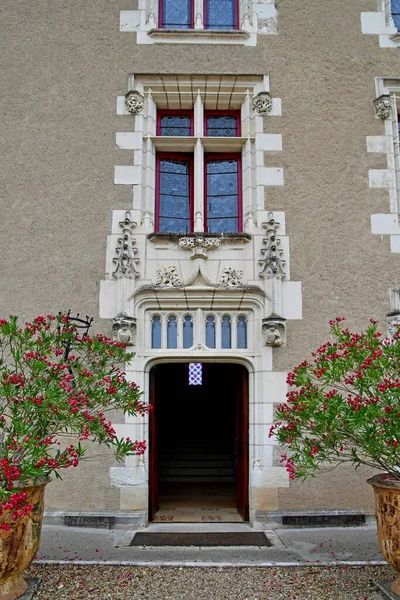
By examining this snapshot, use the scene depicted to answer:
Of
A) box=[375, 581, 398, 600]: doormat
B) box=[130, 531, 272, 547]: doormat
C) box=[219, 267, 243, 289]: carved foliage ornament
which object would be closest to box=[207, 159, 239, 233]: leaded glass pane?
box=[219, 267, 243, 289]: carved foliage ornament

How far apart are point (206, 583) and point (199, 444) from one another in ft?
18.9

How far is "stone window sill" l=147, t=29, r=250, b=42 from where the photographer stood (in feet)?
20.0

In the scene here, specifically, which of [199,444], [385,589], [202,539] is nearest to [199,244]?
[202,539]

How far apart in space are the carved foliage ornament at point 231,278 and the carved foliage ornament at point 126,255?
0.90 m

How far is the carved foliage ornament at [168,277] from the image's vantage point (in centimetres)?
554

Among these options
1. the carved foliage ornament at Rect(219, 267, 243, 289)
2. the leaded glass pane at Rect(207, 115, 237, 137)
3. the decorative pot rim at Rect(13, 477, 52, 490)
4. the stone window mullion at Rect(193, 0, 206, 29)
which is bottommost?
the decorative pot rim at Rect(13, 477, 52, 490)

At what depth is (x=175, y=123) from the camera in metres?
6.30

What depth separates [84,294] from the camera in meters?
5.55

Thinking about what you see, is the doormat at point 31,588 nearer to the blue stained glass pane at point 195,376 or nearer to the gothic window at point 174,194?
the gothic window at point 174,194

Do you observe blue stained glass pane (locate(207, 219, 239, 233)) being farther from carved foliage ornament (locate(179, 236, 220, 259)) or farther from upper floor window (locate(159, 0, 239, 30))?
upper floor window (locate(159, 0, 239, 30))

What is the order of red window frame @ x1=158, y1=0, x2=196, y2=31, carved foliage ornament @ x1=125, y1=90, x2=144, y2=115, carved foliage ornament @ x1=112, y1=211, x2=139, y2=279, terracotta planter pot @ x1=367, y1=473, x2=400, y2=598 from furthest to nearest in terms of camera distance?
red window frame @ x1=158, y1=0, x2=196, y2=31 < carved foliage ornament @ x1=125, y1=90, x2=144, y2=115 < carved foliage ornament @ x1=112, y1=211, x2=139, y2=279 < terracotta planter pot @ x1=367, y1=473, x2=400, y2=598

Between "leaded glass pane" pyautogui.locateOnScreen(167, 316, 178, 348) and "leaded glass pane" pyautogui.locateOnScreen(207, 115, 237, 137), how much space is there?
2.29 meters

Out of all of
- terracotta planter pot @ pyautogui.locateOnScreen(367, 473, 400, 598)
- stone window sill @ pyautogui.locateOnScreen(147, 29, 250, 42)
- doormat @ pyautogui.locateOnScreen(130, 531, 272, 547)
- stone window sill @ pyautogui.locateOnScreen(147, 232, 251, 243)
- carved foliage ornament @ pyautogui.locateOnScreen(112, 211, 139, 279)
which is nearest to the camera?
terracotta planter pot @ pyautogui.locateOnScreen(367, 473, 400, 598)

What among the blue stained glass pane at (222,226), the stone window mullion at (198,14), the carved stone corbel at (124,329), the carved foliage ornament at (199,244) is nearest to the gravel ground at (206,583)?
the carved stone corbel at (124,329)
